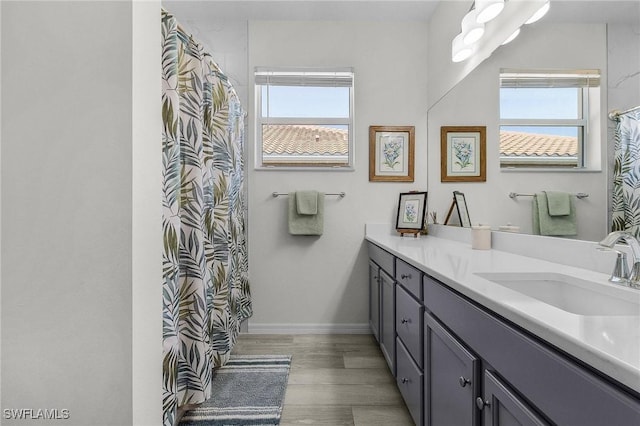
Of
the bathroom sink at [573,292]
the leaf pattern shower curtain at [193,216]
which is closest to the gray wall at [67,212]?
the leaf pattern shower curtain at [193,216]

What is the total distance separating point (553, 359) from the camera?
657mm

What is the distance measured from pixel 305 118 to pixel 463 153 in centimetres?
129

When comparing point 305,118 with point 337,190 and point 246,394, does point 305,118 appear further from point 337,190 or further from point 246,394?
point 246,394

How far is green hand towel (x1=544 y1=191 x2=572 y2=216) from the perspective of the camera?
1.39 m

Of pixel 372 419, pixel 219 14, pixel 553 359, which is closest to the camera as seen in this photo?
pixel 553 359

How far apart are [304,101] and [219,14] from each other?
93 cm

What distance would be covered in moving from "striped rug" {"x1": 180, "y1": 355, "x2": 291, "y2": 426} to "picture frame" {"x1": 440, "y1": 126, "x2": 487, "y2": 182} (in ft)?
5.44

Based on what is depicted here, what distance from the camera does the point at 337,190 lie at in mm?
2988

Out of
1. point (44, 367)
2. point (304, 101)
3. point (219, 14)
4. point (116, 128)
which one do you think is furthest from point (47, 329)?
point (219, 14)

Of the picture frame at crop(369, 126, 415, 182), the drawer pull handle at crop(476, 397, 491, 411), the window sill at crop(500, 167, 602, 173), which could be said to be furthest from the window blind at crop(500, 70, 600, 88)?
the picture frame at crop(369, 126, 415, 182)

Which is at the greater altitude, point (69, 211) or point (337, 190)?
point (337, 190)

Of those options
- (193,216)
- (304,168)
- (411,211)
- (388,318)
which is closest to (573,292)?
(388,318)

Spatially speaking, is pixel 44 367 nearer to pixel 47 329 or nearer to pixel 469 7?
pixel 47 329

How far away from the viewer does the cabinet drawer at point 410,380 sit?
1.50 m
